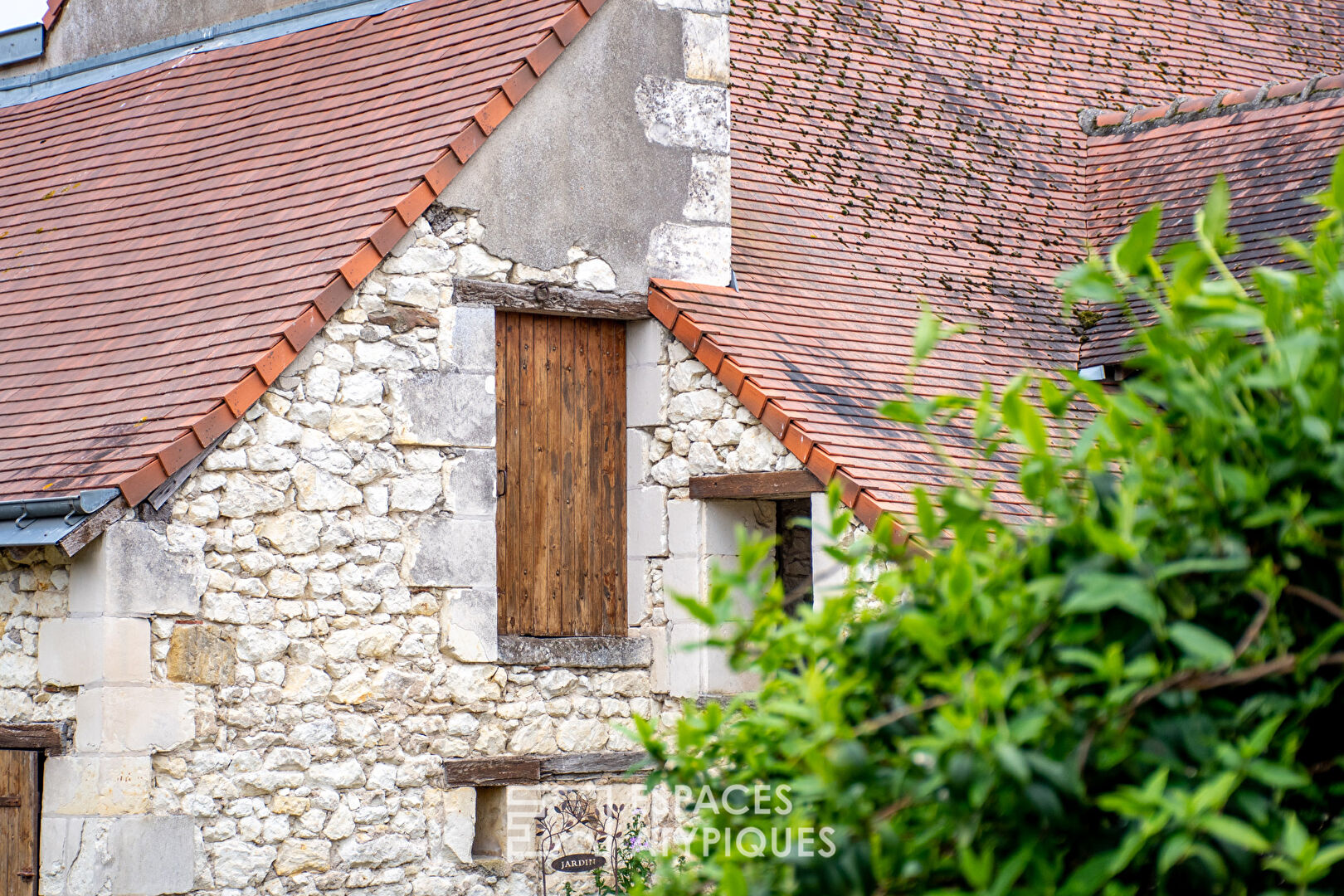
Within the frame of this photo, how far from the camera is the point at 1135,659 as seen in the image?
6.61 ft

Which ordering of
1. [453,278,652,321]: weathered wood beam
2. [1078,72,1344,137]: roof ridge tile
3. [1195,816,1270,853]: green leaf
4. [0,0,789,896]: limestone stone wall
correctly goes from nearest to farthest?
[1195,816,1270,853]: green leaf → [0,0,789,896]: limestone stone wall → [453,278,652,321]: weathered wood beam → [1078,72,1344,137]: roof ridge tile

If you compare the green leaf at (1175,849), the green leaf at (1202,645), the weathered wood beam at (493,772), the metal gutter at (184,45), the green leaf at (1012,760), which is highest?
the metal gutter at (184,45)

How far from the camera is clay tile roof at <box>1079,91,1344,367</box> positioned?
9.87 meters

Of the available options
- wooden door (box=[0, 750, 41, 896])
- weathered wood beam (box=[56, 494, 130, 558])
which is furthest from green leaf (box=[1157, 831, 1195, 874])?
wooden door (box=[0, 750, 41, 896])

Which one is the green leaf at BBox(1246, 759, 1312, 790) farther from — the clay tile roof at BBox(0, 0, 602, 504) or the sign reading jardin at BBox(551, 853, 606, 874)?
the sign reading jardin at BBox(551, 853, 606, 874)

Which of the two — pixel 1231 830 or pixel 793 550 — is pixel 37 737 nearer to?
pixel 793 550

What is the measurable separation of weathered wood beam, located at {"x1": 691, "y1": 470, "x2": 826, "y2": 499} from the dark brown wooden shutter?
54 cm

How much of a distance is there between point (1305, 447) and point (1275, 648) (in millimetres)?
262

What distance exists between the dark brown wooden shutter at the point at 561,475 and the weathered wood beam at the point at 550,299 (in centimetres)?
16

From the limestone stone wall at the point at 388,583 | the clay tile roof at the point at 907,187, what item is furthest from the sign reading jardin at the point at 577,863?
the clay tile roof at the point at 907,187

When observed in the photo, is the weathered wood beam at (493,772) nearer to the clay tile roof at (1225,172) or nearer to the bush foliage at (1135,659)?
the clay tile roof at (1225,172)

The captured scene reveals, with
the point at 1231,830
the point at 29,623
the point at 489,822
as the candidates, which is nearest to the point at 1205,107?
the point at 489,822

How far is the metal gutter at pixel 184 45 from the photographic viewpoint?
9.05 meters

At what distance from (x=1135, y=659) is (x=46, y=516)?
211 inches
